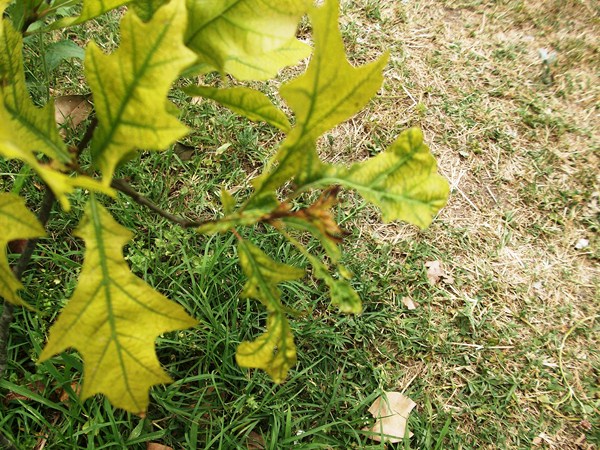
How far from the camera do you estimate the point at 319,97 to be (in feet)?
2.56

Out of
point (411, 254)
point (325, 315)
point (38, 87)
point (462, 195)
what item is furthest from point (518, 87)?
point (38, 87)

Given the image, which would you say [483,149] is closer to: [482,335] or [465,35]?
[465,35]

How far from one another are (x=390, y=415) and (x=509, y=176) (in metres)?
1.52

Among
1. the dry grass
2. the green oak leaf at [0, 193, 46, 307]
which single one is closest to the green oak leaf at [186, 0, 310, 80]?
the green oak leaf at [0, 193, 46, 307]

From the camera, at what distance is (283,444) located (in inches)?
69.0

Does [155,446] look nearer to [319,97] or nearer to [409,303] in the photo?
[409,303]

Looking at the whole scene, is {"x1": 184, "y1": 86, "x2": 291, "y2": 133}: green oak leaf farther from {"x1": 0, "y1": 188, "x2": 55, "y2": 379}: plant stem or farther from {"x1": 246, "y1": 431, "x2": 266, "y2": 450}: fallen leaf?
{"x1": 246, "y1": 431, "x2": 266, "y2": 450}: fallen leaf

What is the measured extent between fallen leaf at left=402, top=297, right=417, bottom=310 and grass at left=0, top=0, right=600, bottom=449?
2 centimetres

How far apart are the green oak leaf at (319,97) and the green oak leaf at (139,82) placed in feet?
0.55

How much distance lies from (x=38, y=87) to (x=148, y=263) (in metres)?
0.93

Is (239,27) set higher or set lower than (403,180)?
higher

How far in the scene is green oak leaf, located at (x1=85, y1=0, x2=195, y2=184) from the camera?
2.13ft

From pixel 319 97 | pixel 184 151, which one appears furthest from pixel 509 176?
pixel 319 97

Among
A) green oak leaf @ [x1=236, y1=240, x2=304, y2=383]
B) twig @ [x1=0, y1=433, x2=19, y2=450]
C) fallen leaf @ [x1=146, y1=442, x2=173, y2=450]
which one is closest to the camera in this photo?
green oak leaf @ [x1=236, y1=240, x2=304, y2=383]
